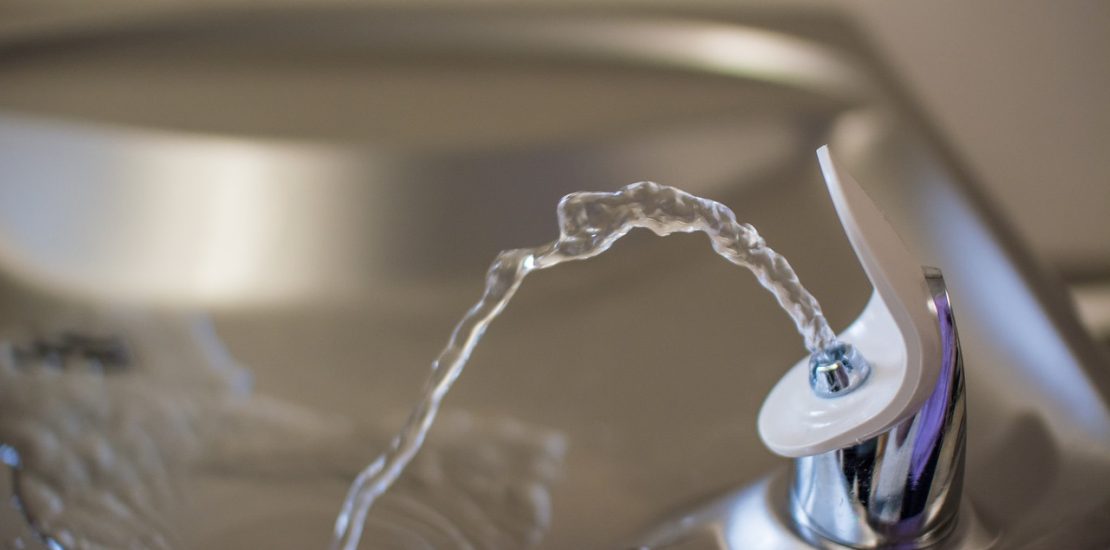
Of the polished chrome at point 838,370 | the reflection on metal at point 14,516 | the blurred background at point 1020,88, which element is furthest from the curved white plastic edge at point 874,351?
the blurred background at point 1020,88

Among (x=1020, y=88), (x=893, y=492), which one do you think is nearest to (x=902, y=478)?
(x=893, y=492)

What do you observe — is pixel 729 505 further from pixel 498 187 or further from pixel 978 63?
pixel 978 63

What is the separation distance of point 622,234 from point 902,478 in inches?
4.7

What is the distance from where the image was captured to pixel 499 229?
0.55 m

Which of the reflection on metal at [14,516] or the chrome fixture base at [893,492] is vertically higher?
the reflection on metal at [14,516]

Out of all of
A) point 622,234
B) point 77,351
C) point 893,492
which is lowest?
point 893,492

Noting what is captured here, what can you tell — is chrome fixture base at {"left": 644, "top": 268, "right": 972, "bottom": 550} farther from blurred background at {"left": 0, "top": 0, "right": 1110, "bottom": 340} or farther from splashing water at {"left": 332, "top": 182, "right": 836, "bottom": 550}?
blurred background at {"left": 0, "top": 0, "right": 1110, "bottom": 340}

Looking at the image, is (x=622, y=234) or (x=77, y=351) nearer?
(x=622, y=234)

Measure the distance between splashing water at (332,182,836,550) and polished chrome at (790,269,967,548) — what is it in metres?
0.04

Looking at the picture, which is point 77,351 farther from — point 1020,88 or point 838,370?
point 1020,88

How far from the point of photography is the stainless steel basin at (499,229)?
0.44 meters

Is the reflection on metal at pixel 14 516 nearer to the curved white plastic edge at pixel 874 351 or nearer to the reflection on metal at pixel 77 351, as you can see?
the reflection on metal at pixel 77 351

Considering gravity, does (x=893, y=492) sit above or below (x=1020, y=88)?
below

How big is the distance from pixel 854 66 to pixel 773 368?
221 millimetres
